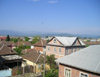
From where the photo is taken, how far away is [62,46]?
1299 inches

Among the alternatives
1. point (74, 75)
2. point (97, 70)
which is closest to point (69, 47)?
point (74, 75)

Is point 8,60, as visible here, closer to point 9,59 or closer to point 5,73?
point 9,59

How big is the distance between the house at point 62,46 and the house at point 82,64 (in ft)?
55.8

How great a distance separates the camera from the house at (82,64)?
A: 40.0 ft

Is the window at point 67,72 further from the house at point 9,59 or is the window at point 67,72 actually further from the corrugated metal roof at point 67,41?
the corrugated metal roof at point 67,41

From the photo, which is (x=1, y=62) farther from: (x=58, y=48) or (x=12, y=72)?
(x=58, y=48)

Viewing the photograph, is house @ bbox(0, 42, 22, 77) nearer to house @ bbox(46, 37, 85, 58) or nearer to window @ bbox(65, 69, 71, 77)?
window @ bbox(65, 69, 71, 77)

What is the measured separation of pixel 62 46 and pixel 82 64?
19.7 m

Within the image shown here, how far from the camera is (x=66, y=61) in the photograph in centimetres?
1521

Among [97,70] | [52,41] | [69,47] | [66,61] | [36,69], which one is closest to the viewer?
[97,70]

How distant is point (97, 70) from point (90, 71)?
85 centimetres

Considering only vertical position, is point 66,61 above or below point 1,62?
above

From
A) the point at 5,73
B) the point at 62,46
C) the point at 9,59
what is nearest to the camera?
the point at 5,73

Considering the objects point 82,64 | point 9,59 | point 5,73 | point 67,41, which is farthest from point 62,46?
point 82,64
